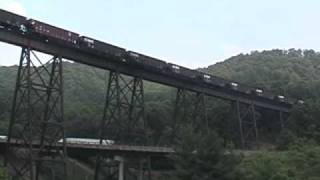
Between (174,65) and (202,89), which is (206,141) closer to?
(174,65)

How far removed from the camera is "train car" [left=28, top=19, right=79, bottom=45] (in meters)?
39.7

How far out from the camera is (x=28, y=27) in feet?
129

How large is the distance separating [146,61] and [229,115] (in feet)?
92.8

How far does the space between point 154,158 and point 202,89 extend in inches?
396

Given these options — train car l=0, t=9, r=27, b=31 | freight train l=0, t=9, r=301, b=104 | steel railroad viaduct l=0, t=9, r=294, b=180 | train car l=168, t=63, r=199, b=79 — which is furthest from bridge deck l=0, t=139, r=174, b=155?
train car l=168, t=63, r=199, b=79

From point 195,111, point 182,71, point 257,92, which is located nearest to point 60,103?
point 182,71

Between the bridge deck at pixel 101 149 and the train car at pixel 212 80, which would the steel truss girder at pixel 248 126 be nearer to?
the train car at pixel 212 80

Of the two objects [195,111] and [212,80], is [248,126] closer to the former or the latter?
[212,80]

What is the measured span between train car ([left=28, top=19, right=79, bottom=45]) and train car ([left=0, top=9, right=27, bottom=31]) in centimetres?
62

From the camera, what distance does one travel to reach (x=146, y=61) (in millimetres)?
50688

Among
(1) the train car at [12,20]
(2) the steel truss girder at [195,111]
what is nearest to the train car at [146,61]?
(2) the steel truss girder at [195,111]

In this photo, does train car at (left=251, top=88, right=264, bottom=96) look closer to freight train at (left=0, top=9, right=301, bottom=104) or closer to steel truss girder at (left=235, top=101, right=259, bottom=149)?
steel truss girder at (left=235, top=101, right=259, bottom=149)

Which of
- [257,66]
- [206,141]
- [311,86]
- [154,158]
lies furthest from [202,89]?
[257,66]

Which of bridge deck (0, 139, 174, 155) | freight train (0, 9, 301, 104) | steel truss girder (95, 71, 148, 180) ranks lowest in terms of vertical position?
bridge deck (0, 139, 174, 155)
